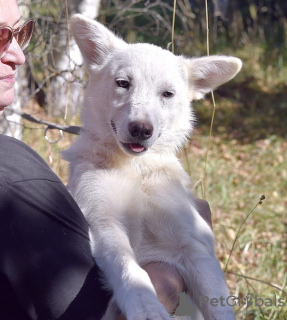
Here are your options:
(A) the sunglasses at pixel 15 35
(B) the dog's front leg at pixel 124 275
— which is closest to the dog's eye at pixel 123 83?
(A) the sunglasses at pixel 15 35

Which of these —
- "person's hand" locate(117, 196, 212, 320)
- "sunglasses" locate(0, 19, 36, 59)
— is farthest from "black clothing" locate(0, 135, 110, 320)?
"sunglasses" locate(0, 19, 36, 59)

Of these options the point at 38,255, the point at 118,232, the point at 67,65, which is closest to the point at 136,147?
the point at 118,232

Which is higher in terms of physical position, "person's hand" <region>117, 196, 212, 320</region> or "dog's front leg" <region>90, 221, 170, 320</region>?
"dog's front leg" <region>90, 221, 170, 320</region>

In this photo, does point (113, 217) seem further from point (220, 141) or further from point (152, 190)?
point (220, 141)

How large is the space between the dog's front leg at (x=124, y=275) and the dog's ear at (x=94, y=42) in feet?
3.89

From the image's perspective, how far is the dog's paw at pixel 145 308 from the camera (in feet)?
5.24

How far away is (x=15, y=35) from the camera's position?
194 centimetres

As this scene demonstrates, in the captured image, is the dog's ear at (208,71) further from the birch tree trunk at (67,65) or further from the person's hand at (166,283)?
the birch tree trunk at (67,65)

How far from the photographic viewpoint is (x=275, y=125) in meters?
7.02

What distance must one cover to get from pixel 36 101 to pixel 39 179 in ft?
17.0

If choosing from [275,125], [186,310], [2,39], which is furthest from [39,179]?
[275,125]

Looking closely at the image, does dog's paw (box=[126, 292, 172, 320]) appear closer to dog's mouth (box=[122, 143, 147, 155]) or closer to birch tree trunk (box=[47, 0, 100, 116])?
dog's mouth (box=[122, 143, 147, 155])

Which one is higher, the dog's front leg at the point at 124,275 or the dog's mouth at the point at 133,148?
the dog's mouth at the point at 133,148

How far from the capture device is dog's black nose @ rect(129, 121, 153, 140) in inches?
89.8
